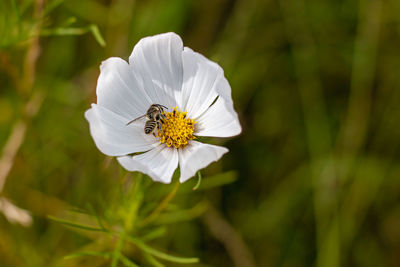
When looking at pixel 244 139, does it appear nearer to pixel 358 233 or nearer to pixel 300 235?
pixel 300 235

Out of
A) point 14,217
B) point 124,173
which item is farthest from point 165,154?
point 14,217

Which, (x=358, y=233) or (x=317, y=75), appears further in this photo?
(x=317, y=75)

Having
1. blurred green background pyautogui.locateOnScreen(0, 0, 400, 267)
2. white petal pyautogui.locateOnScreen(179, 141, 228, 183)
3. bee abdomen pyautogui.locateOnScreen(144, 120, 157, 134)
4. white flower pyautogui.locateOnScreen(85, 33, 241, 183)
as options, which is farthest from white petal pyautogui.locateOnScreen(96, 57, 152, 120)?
blurred green background pyautogui.locateOnScreen(0, 0, 400, 267)

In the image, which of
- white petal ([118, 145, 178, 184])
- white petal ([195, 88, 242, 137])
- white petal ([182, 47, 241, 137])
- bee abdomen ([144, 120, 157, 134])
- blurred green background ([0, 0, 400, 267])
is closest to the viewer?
white petal ([118, 145, 178, 184])

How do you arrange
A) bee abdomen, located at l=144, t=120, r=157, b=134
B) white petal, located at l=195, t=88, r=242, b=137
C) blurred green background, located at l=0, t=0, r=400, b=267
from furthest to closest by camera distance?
1. blurred green background, located at l=0, t=0, r=400, b=267
2. bee abdomen, located at l=144, t=120, r=157, b=134
3. white petal, located at l=195, t=88, r=242, b=137

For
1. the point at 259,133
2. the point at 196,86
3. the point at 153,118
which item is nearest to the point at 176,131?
the point at 153,118

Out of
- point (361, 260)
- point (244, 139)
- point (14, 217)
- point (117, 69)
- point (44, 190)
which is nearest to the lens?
point (117, 69)

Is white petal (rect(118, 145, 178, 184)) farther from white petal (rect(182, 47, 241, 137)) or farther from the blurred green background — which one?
the blurred green background

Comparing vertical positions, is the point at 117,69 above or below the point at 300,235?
above
